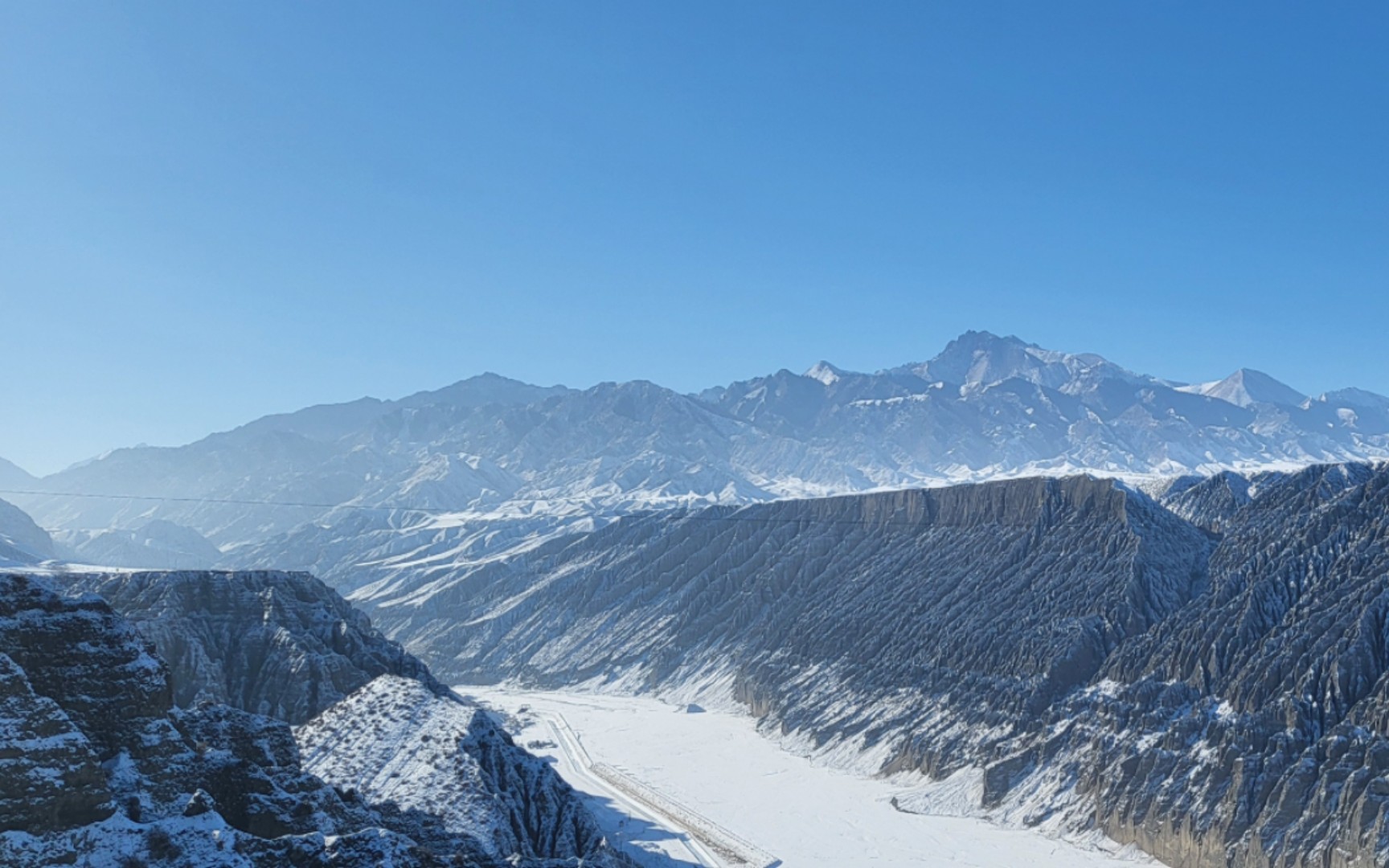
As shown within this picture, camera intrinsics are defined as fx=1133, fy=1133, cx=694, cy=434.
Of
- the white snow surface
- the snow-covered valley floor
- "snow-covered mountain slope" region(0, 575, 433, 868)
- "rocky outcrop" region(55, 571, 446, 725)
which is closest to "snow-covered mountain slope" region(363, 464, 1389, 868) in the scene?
the snow-covered valley floor

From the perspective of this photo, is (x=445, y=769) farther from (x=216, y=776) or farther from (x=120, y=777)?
(x=120, y=777)

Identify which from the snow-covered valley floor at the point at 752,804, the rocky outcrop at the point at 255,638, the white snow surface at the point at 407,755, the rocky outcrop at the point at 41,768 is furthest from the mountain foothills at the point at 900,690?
the snow-covered valley floor at the point at 752,804

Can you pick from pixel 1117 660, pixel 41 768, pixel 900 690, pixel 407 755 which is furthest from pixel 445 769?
pixel 900 690

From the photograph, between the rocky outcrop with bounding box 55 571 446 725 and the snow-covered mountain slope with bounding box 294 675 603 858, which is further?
the rocky outcrop with bounding box 55 571 446 725

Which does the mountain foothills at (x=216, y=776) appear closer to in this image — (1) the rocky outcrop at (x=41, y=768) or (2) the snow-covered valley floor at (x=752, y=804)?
(1) the rocky outcrop at (x=41, y=768)

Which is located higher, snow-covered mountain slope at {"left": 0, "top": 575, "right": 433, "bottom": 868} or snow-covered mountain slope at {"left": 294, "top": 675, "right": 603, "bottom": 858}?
snow-covered mountain slope at {"left": 0, "top": 575, "right": 433, "bottom": 868}

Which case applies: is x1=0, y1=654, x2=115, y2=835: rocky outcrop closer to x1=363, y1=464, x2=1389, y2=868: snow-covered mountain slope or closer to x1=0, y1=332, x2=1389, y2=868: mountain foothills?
x1=0, y1=332, x2=1389, y2=868: mountain foothills
